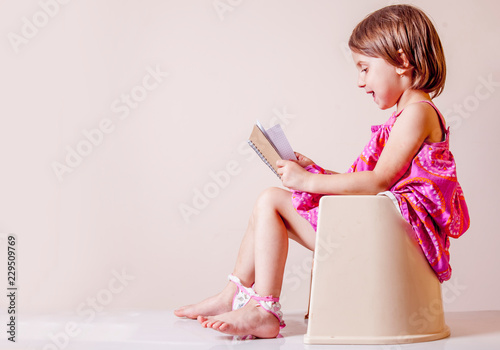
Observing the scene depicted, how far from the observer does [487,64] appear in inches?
68.5

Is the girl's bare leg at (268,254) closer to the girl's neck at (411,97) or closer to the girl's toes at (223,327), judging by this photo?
the girl's toes at (223,327)

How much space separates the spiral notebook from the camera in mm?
1211

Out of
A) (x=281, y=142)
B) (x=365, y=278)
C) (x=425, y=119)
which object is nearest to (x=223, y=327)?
(x=365, y=278)

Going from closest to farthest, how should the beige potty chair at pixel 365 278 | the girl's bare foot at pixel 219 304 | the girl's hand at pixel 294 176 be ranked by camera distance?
the beige potty chair at pixel 365 278 < the girl's hand at pixel 294 176 < the girl's bare foot at pixel 219 304

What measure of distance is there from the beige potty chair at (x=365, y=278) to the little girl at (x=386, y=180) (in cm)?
5

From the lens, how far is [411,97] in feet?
4.11

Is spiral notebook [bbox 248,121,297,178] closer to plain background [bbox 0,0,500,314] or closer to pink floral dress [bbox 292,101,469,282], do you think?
pink floral dress [bbox 292,101,469,282]

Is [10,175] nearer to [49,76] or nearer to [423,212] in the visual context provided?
[49,76]

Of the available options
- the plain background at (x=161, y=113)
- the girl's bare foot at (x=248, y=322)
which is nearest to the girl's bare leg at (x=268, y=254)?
the girl's bare foot at (x=248, y=322)

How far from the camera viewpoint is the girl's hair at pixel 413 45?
124 cm

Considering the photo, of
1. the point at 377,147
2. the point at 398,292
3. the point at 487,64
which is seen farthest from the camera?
the point at 487,64

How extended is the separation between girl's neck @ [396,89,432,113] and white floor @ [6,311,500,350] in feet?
1.52

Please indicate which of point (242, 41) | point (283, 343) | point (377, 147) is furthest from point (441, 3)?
point (283, 343)

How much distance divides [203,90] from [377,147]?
645 millimetres
